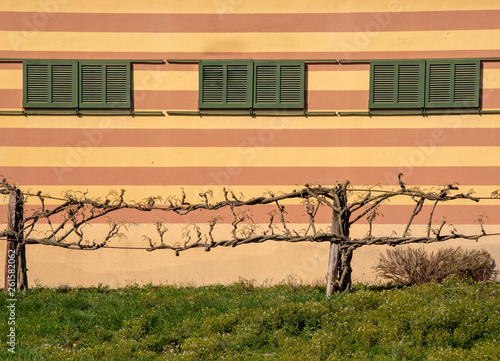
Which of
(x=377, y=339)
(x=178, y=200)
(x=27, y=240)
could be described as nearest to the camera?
(x=377, y=339)

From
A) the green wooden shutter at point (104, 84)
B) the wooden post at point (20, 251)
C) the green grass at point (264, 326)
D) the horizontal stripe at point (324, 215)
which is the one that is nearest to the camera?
the green grass at point (264, 326)

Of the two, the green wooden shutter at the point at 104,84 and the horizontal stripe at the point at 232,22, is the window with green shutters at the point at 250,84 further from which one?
the green wooden shutter at the point at 104,84

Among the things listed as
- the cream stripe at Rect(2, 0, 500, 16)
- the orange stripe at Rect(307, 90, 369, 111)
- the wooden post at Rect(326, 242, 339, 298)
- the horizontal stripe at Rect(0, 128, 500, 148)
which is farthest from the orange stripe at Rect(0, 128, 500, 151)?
the wooden post at Rect(326, 242, 339, 298)

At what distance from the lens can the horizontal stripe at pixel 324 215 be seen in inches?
507

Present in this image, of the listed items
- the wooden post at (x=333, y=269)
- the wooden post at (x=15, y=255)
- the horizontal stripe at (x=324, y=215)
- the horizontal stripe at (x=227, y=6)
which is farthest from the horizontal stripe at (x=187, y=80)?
the wooden post at (x=333, y=269)

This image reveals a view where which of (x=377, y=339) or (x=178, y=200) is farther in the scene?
(x=178, y=200)

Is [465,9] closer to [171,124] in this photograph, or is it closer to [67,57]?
[171,124]

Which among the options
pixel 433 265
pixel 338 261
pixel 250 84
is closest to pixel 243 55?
pixel 250 84

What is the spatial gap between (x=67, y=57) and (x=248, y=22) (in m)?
3.74

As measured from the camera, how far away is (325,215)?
1309 cm

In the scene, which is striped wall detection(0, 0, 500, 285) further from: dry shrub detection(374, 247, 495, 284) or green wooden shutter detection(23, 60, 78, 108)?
dry shrub detection(374, 247, 495, 284)

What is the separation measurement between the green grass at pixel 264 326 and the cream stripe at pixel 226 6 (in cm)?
563

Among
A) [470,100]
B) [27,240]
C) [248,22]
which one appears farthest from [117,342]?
[470,100]

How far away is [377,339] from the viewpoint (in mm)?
8625
